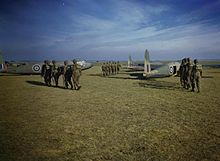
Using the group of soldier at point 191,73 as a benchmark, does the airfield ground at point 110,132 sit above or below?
below

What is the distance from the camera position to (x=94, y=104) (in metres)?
11.2

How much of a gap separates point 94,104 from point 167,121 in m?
4.53

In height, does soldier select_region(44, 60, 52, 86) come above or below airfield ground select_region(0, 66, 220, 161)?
above

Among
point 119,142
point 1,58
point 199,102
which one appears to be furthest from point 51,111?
point 1,58

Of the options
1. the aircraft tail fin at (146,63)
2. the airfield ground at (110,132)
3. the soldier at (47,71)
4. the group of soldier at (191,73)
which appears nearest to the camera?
the airfield ground at (110,132)

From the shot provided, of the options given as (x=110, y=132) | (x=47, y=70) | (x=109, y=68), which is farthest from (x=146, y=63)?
(x=110, y=132)

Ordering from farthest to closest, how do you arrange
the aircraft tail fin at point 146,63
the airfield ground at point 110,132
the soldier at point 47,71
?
the aircraft tail fin at point 146,63 → the soldier at point 47,71 → the airfield ground at point 110,132

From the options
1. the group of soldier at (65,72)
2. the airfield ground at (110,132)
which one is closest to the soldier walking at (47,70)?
the group of soldier at (65,72)

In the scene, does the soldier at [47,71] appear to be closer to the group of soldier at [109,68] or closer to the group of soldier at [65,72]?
the group of soldier at [65,72]

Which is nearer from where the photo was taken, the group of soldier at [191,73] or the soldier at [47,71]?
the group of soldier at [191,73]

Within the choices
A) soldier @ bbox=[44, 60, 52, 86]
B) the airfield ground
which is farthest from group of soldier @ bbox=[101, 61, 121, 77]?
the airfield ground

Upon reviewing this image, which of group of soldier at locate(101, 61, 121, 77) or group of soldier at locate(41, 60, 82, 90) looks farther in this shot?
group of soldier at locate(101, 61, 121, 77)

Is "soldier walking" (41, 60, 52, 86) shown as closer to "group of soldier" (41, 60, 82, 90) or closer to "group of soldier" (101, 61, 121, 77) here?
"group of soldier" (41, 60, 82, 90)

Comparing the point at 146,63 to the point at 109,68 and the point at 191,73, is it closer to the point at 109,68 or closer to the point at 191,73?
the point at 191,73
